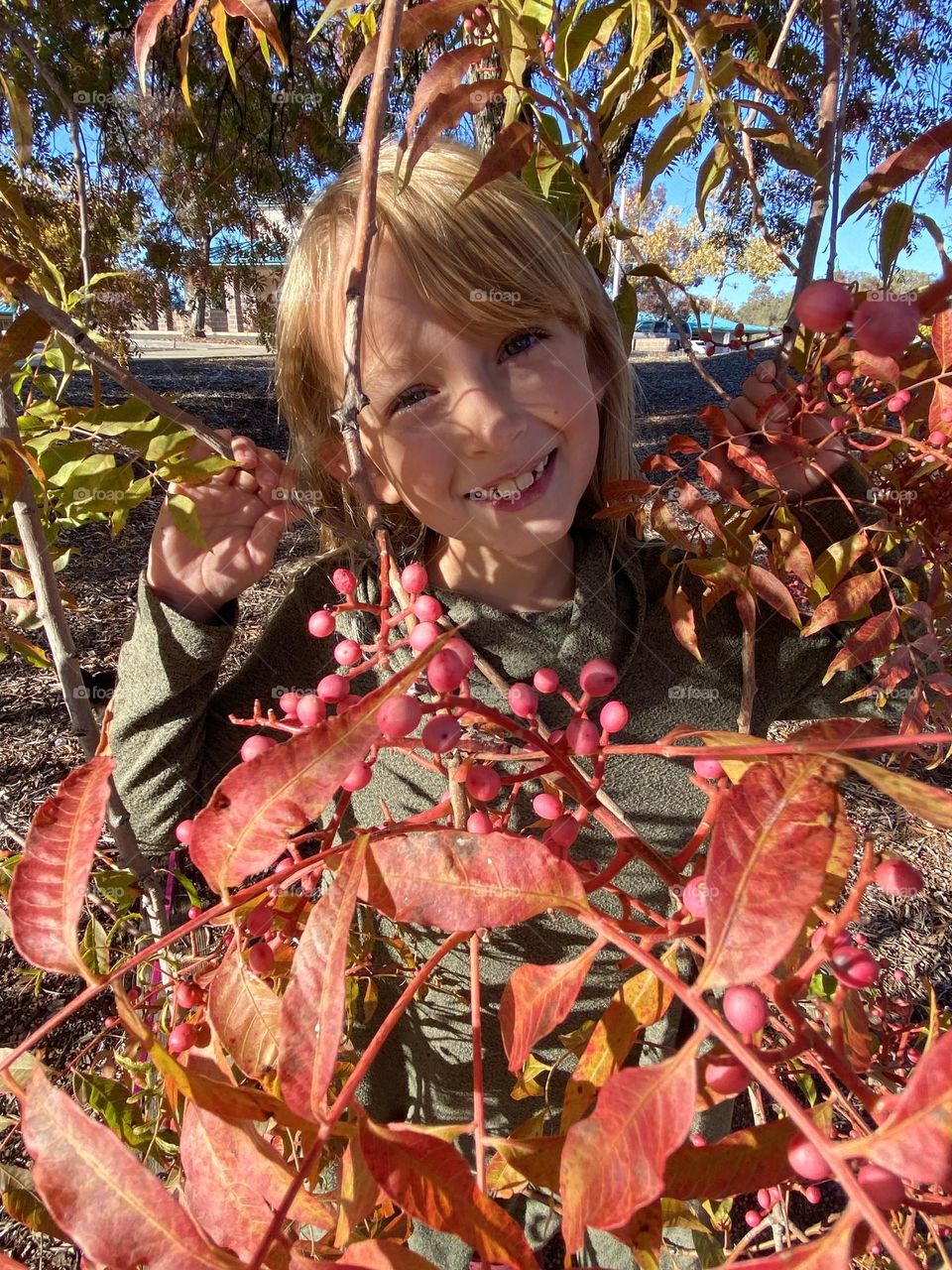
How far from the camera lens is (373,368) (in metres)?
0.99

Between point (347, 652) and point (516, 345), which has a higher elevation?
point (516, 345)

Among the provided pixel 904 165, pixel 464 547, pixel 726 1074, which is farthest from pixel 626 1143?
pixel 464 547

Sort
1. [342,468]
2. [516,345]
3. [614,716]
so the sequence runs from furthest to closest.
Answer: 1. [342,468]
2. [516,345]
3. [614,716]

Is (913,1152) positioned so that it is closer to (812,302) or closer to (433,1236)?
(812,302)

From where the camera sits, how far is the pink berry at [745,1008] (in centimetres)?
41

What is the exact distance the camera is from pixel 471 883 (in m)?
0.41

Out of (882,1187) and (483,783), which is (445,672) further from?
(882,1187)

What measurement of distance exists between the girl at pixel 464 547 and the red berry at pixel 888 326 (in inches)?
16.3

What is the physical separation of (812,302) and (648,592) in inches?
34.9

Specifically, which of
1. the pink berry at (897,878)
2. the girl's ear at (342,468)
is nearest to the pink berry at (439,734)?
the pink berry at (897,878)

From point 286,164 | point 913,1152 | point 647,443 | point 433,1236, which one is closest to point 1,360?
point 913,1152

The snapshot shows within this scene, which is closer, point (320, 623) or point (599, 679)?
point (599, 679)

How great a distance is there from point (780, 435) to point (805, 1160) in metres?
0.74

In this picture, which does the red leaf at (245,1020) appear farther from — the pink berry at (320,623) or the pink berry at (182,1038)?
the pink berry at (320,623)
